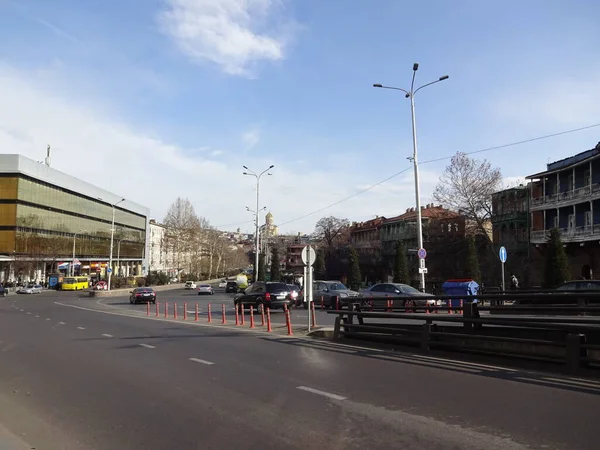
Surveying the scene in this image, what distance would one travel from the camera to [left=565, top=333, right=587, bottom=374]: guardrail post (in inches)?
354

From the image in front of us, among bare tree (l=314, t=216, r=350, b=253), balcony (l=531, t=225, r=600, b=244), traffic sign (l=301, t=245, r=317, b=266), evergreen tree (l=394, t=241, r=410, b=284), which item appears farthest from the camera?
bare tree (l=314, t=216, r=350, b=253)

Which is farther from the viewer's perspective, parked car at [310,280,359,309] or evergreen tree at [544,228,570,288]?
evergreen tree at [544,228,570,288]

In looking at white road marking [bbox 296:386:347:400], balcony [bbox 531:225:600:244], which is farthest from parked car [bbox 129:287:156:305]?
white road marking [bbox 296:386:347:400]

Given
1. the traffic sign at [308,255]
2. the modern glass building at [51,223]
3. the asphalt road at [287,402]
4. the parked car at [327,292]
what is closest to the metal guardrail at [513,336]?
the asphalt road at [287,402]

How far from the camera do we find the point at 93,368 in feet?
35.7

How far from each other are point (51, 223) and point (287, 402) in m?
96.9

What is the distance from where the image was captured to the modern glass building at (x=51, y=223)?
268ft

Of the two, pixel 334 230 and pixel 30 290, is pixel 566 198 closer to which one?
pixel 334 230

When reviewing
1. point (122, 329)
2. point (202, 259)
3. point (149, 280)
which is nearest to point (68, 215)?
point (149, 280)

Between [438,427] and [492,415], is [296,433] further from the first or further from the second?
[492,415]

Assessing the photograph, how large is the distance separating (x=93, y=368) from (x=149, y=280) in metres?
79.3

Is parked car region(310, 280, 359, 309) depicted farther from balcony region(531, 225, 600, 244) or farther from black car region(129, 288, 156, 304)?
balcony region(531, 225, 600, 244)

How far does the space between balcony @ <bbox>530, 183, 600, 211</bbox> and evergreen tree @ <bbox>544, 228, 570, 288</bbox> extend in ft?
30.2

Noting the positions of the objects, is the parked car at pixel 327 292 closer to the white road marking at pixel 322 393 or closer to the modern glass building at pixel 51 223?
the white road marking at pixel 322 393
